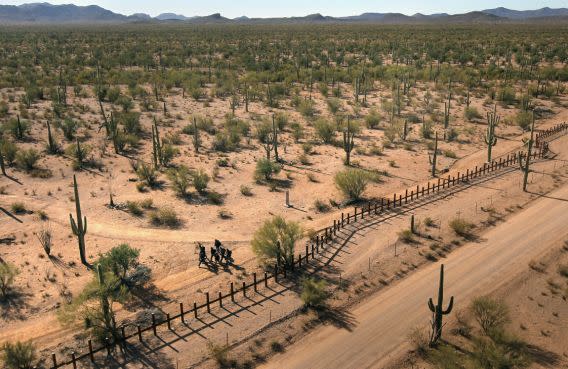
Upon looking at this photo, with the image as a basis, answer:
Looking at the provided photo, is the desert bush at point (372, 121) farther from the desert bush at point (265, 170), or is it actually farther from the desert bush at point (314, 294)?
the desert bush at point (314, 294)

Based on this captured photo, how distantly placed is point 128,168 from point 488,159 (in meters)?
22.2

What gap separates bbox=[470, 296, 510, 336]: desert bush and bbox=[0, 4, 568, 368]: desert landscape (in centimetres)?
8

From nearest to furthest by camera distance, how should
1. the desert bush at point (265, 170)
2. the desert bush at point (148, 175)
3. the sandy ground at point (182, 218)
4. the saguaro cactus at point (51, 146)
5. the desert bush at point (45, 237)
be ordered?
the sandy ground at point (182, 218) < the desert bush at point (45, 237) < the desert bush at point (148, 175) < the desert bush at point (265, 170) < the saguaro cactus at point (51, 146)

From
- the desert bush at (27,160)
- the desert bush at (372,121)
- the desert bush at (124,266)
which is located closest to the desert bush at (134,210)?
the desert bush at (124,266)

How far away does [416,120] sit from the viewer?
146 ft

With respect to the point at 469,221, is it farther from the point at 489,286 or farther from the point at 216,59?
the point at 216,59

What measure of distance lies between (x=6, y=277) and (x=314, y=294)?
1103 centimetres

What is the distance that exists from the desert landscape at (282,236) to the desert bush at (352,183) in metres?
0.13

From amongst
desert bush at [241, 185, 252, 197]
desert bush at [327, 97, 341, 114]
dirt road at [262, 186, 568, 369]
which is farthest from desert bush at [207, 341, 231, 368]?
desert bush at [327, 97, 341, 114]

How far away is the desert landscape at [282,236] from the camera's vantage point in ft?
51.6

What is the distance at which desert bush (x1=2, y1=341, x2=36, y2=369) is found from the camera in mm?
14250

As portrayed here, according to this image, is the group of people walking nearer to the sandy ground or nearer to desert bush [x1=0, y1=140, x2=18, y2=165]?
the sandy ground

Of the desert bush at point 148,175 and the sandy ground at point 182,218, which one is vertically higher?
the desert bush at point 148,175

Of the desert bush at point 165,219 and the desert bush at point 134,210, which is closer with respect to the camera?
the desert bush at point 165,219
